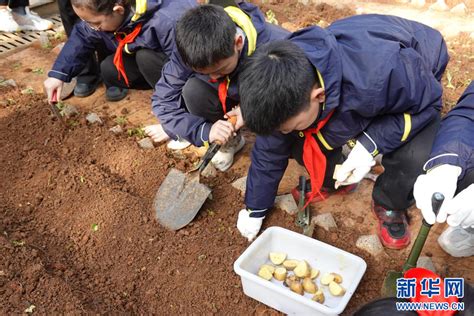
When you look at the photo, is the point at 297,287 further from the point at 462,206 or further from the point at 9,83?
the point at 9,83

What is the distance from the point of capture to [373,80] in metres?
1.76

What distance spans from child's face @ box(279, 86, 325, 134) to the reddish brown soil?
82 cm

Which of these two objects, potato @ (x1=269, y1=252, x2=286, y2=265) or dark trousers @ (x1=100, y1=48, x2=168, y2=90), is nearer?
potato @ (x1=269, y1=252, x2=286, y2=265)

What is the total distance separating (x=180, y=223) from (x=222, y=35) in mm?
1017

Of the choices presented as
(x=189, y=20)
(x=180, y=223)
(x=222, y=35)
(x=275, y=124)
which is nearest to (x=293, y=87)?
(x=275, y=124)

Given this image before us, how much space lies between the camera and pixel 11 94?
3.43 meters

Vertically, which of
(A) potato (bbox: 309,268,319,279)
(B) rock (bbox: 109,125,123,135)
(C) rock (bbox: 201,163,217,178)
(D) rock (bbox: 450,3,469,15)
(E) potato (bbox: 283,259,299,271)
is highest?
(D) rock (bbox: 450,3,469,15)

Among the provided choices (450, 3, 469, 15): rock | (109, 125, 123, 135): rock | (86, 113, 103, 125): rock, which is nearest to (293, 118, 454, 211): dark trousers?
(109, 125, 123, 135): rock

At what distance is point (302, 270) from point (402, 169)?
678 millimetres

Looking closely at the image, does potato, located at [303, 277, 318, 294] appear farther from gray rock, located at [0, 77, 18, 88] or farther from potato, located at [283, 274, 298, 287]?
gray rock, located at [0, 77, 18, 88]

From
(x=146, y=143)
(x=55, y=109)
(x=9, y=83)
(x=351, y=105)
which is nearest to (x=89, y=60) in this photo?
(x=55, y=109)

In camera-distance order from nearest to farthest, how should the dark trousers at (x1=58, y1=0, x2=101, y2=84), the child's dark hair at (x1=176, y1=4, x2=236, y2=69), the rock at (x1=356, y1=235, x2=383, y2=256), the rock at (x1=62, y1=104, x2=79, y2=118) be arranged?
1. the child's dark hair at (x1=176, y1=4, x2=236, y2=69)
2. the rock at (x1=356, y1=235, x2=383, y2=256)
3. the rock at (x1=62, y1=104, x2=79, y2=118)
4. the dark trousers at (x1=58, y1=0, x2=101, y2=84)

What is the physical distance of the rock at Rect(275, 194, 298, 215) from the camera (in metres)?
2.48

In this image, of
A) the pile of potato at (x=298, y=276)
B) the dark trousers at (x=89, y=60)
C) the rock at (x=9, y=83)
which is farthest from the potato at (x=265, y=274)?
the rock at (x=9, y=83)
